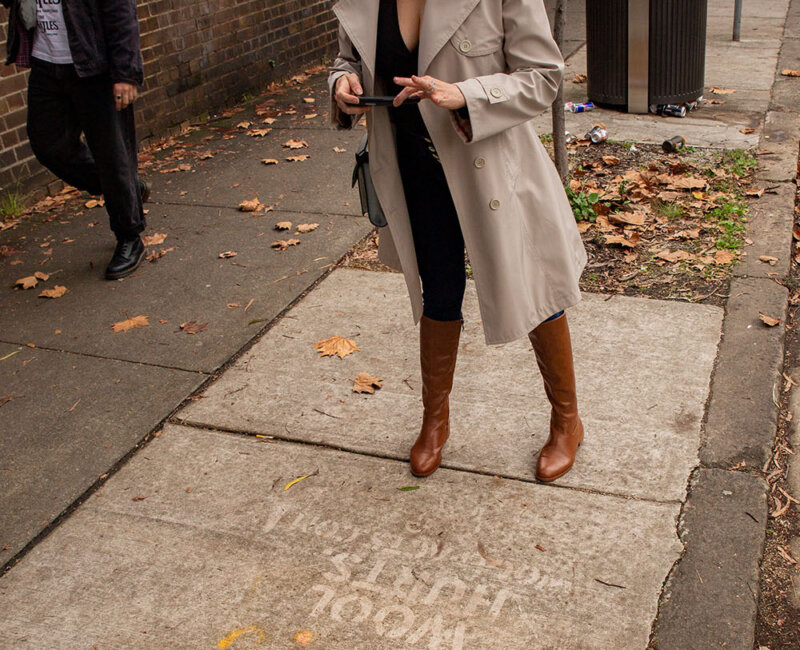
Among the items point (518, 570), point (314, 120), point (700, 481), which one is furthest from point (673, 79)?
point (518, 570)

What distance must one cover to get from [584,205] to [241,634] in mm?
3588

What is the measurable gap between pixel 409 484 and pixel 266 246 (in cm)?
256

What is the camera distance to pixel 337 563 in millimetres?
2773

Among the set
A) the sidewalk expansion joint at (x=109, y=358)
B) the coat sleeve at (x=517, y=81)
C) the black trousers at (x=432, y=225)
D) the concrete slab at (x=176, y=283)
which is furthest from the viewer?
the concrete slab at (x=176, y=283)

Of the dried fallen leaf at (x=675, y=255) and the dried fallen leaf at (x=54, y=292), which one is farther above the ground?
the dried fallen leaf at (x=54, y=292)

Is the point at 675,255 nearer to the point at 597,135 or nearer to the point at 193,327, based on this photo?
the point at 597,135

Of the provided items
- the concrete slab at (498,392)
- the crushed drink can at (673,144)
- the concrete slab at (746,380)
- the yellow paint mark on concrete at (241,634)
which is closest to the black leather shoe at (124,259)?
the concrete slab at (498,392)

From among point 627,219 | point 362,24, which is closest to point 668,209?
point 627,219

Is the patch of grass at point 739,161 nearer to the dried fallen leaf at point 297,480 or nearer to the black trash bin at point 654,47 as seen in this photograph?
the black trash bin at point 654,47

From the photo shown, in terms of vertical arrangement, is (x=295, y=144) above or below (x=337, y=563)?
below

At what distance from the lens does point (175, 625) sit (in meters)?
2.56

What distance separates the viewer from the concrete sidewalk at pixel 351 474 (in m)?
2.57

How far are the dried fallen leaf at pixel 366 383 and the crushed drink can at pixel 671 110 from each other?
15.1 feet

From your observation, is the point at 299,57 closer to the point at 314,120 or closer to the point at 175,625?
the point at 314,120
